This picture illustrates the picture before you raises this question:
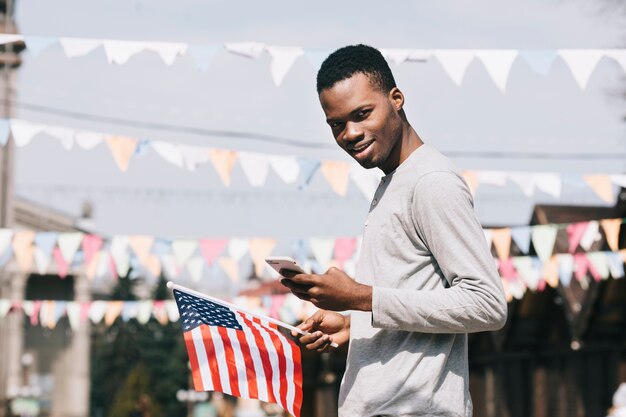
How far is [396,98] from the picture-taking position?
348cm

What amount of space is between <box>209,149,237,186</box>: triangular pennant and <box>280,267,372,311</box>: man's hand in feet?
27.7

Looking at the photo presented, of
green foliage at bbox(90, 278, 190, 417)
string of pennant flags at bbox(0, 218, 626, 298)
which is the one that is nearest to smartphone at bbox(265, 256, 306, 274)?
string of pennant flags at bbox(0, 218, 626, 298)

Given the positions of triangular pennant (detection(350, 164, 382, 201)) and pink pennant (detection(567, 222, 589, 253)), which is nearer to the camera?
triangular pennant (detection(350, 164, 382, 201))

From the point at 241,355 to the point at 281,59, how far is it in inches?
209

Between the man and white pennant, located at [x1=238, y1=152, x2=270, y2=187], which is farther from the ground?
white pennant, located at [x1=238, y1=152, x2=270, y2=187]

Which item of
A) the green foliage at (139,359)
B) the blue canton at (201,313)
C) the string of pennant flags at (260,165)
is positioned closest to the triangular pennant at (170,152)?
the string of pennant flags at (260,165)

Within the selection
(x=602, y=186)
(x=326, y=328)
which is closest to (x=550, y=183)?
(x=602, y=186)

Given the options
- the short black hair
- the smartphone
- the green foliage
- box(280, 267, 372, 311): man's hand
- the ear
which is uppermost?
the green foliage

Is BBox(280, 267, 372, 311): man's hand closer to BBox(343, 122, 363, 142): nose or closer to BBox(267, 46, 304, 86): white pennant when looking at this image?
BBox(343, 122, 363, 142): nose

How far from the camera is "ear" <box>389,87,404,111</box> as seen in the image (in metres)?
3.46

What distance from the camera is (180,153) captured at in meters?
11.2

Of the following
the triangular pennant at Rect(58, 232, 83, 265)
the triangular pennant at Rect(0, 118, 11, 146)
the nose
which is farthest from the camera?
the triangular pennant at Rect(58, 232, 83, 265)

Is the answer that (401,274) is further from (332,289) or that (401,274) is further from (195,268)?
(195,268)

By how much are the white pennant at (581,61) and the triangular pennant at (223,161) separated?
4.03m
